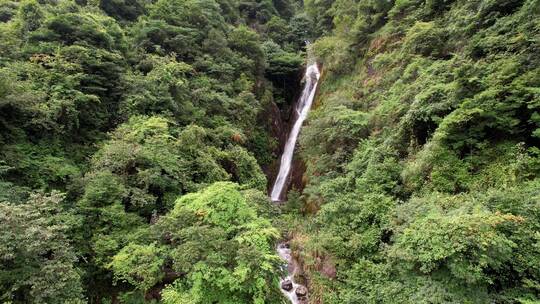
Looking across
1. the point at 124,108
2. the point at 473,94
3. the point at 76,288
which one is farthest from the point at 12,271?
the point at 473,94

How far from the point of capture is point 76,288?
298 inches

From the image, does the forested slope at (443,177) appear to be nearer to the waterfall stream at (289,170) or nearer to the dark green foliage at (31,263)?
the waterfall stream at (289,170)

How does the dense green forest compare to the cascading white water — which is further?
the cascading white water

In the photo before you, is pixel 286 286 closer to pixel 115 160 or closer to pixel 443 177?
pixel 443 177

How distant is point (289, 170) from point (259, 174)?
5.36 m

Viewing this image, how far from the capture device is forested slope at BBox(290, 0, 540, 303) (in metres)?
6.71

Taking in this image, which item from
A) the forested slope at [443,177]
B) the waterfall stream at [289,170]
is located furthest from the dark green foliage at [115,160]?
the waterfall stream at [289,170]

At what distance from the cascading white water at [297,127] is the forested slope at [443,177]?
20.5ft

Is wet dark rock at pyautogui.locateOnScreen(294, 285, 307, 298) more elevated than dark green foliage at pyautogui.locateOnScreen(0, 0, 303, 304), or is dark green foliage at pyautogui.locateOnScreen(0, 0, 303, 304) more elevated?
dark green foliage at pyautogui.locateOnScreen(0, 0, 303, 304)

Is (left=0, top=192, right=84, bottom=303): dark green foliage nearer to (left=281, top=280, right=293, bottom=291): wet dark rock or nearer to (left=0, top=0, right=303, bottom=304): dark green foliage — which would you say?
(left=0, top=0, right=303, bottom=304): dark green foliage

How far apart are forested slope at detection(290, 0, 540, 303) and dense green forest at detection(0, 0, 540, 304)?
0.05 m

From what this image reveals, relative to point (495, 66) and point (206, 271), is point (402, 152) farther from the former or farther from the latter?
point (206, 271)

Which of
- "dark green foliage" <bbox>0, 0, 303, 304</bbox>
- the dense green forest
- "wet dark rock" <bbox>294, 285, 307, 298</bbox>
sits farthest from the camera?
"wet dark rock" <bbox>294, 285, 307, 298</bbox>

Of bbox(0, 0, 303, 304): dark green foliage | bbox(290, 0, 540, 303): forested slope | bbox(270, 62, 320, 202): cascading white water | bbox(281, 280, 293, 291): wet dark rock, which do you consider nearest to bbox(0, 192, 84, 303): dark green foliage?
bbox(0, 0, 303, 304): dark green foliage
